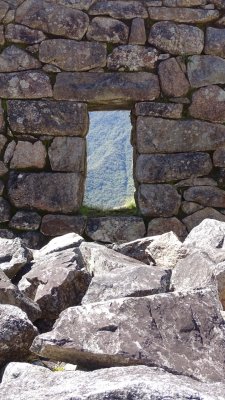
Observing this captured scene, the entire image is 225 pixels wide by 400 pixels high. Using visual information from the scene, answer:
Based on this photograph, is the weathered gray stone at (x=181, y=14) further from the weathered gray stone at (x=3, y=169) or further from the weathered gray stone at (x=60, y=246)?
the weathered gray stone at (x=60, y=246)

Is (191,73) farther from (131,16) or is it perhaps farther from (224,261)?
(224,261)

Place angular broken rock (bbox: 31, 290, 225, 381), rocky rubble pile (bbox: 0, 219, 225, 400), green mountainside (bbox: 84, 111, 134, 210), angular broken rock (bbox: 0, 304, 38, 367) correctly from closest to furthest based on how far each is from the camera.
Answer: rocky rubble pile (bbox: 0, 219, 225, 400) < angular broken rock (bbox: 31, 290, 225, 381) < angular broken rock (bbox: 0, 304, 38, 367) < green mountainside (bbox: 84, 111, 134, 210)

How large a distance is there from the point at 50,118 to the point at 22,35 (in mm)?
976

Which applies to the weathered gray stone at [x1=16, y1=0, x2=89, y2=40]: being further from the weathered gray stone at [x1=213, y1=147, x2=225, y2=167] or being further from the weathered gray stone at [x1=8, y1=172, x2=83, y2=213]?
the weathered gray stone at [x1=213, y1=147, x2=225, y2=167]

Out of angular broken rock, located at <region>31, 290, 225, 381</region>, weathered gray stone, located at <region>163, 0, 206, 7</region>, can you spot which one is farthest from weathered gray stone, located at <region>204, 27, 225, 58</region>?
angular broken rock, located at <region>31, 290, 225, 381</region>

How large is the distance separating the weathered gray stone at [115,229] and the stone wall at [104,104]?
0.10 feet

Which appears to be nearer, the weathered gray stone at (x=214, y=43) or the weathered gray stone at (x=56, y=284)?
the weathered gray stone at (x=56, y=284)

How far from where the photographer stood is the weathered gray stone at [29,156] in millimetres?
6117

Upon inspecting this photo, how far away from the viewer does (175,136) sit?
614 cm

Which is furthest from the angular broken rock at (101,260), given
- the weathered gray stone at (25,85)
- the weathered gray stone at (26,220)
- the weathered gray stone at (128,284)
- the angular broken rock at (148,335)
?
the weathered gray stone at (25,85)

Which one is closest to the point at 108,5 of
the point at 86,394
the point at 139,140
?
the point at 139,140

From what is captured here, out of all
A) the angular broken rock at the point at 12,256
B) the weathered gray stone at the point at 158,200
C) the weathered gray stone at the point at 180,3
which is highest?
the weathered gray stone at the point at 180,3

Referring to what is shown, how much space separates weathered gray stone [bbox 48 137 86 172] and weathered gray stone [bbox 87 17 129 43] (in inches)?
44.7

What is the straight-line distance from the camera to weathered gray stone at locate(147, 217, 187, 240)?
6.06m
